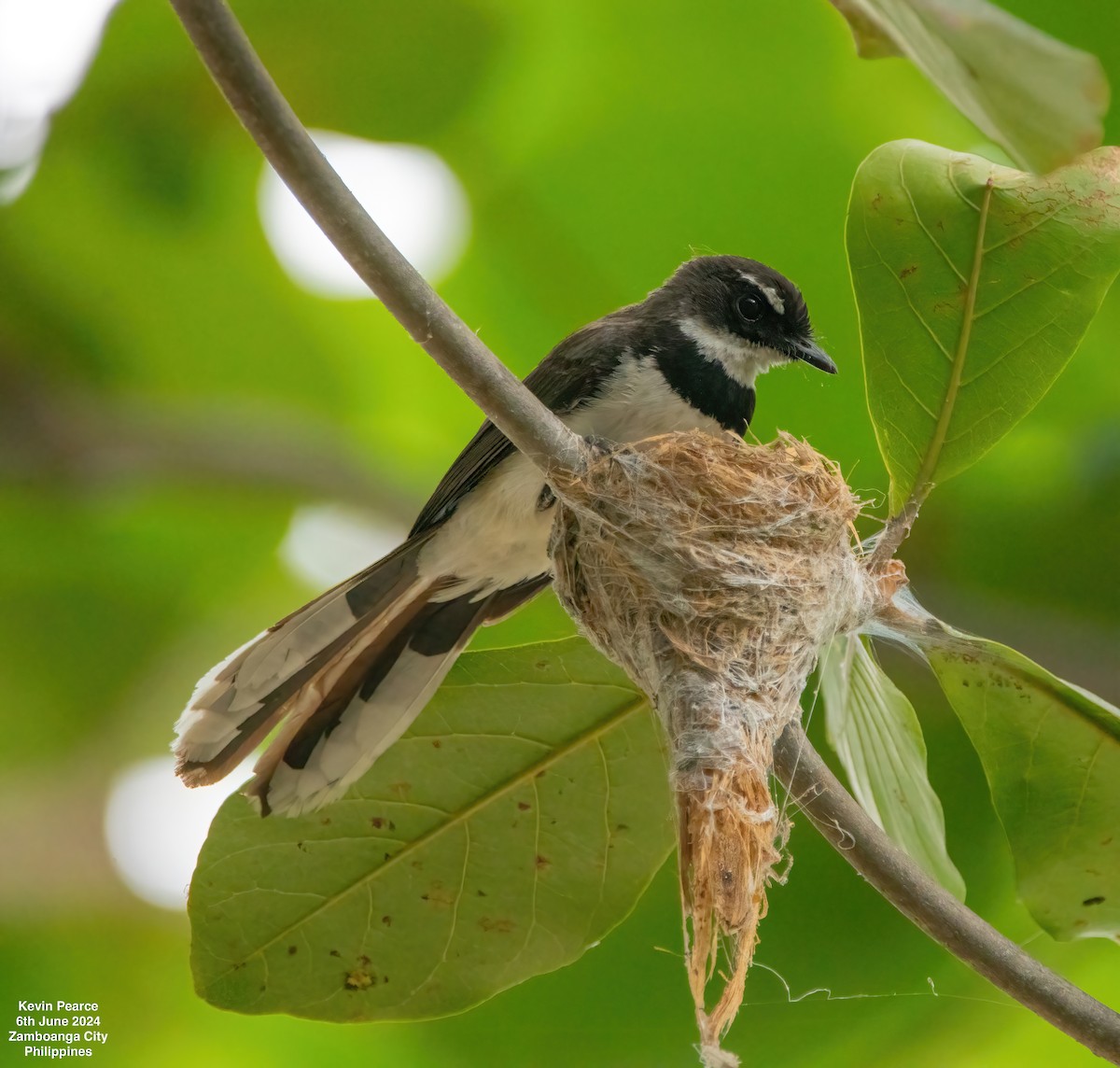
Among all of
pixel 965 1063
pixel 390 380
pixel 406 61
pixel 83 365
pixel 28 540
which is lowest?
pixel 965 1063

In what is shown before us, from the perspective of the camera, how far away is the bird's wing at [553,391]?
2.89 meters

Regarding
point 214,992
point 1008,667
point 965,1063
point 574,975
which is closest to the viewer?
point 1008,667

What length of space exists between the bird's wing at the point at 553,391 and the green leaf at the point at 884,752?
0.98 metres

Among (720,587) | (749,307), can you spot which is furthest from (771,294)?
(720,587)

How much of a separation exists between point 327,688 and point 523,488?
0.68m

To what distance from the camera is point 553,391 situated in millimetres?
2977

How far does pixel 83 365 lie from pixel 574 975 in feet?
7.56

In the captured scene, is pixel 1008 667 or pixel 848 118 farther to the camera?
pixel 848 118

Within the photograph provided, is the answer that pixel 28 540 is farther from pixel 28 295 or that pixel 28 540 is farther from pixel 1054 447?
pixel 1054 447

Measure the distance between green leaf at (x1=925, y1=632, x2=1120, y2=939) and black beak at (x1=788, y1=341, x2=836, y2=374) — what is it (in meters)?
1.11

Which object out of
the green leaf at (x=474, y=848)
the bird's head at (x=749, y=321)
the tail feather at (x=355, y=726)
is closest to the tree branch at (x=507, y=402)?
the green leaf at (x=474, y=848)

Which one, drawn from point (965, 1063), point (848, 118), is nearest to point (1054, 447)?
point (848, 118)

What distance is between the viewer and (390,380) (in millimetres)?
3797

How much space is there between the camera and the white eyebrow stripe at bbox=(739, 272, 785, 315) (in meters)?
3.11
